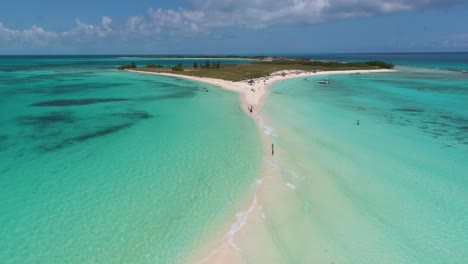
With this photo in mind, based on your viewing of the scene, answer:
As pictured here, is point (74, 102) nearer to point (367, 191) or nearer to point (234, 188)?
point (234, 188)

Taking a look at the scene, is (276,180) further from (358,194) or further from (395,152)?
(395,152)

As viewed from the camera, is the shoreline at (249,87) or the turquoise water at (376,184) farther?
the shoreline at (249,87)

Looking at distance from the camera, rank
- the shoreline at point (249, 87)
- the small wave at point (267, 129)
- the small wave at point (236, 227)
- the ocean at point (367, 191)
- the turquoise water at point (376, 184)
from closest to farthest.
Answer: the small wave at point (236, 227) < the ocean at point (367, 191) < the turquoise water at point (376, 184) < the small wave at point (267, 129) < the shoreline at point (249, 87)

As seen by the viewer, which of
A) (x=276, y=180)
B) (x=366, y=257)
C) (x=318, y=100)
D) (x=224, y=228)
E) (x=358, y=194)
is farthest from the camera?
(x=318, y=100)

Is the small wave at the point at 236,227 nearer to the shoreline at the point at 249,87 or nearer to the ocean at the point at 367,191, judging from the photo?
the ocean at the point at 367,191

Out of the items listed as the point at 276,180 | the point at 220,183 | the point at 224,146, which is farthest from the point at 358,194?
the point at 224,146

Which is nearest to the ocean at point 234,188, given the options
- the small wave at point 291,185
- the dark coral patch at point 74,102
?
the small wave at point 291,185
